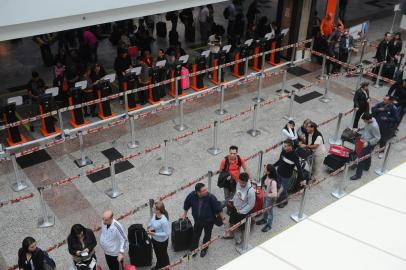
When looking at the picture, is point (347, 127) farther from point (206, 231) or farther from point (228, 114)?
point (206, 231)

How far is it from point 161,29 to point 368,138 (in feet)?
36.1

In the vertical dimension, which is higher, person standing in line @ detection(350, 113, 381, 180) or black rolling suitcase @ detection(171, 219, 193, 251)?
person standing in line @ detection(350, 113, 381, 180)

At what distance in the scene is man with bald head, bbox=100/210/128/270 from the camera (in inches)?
254

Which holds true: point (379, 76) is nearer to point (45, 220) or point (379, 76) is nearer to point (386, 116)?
point (386, 116)

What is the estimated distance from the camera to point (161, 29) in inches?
728

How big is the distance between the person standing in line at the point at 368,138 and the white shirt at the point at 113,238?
216 inches

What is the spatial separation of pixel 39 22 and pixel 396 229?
775 cm

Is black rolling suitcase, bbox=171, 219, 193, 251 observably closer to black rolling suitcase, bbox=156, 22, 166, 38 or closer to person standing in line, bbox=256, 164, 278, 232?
person standing in line, bbox=256, 164, 278, 232

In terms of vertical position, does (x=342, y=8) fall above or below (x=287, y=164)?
above

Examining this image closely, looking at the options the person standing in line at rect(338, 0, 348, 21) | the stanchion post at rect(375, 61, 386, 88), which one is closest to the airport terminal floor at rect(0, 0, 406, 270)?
the stanchion post at rect(375, 61, 386, 88)

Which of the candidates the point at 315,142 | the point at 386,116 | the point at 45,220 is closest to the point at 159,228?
the point at 45,220

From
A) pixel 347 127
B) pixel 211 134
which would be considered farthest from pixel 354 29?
pixel 211 134

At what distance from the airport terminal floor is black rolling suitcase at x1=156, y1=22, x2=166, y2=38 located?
0.30 feet

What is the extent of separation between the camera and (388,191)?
7.17 metres
